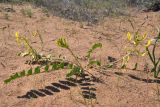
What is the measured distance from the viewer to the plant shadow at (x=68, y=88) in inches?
117

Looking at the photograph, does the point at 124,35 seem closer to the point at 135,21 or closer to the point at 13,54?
the point at 135,21

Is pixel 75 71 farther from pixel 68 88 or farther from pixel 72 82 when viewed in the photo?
pixel 68 88

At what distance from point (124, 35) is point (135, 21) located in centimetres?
107

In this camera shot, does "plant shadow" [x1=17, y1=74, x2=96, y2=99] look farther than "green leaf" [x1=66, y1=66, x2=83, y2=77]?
No

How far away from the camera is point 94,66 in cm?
359

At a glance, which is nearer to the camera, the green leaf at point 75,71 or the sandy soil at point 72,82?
the sandy soil at point 72,82

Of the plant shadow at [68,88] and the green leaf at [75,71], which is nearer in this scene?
the plant shadow at [68,88]

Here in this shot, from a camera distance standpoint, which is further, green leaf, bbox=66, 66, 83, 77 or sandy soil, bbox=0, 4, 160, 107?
green leaf, bbox=66, 66, 83, 77

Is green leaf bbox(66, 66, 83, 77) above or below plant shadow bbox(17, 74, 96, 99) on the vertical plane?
above

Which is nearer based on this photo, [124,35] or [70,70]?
[70,70]

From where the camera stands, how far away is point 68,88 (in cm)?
309

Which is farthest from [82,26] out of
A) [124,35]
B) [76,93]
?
[76,93]

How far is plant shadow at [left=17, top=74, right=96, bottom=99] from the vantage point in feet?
9.77

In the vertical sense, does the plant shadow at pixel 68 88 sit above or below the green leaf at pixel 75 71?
below
